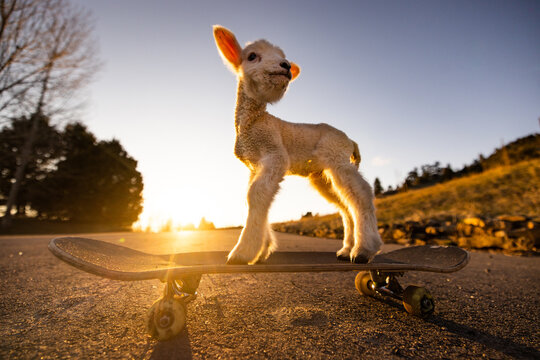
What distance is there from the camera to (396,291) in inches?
81.1

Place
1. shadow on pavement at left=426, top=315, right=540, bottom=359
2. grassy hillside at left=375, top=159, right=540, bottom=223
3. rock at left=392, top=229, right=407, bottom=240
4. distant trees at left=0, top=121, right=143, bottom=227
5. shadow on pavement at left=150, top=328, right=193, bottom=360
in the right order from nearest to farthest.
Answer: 1. shadow on pavement at left=150, top=328, right=193, bottom=360
2. shadow on pavement at left=426, top=315, right=540, bottom=359
3. rock at left=392, top=229, right=407, bottom=240
4. grassy hillside at left=375, top=159, right=540, bottom=223
5. distant trees at left=0, top=121, right=143, bottom=227

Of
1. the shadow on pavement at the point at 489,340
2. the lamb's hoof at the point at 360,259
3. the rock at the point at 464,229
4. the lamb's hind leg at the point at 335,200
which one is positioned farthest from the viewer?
the rock at the point at 464,229

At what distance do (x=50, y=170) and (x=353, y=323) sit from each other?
940 inches

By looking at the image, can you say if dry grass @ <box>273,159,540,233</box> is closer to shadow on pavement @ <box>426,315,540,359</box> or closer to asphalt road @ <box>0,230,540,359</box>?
asphalt road @ <box>0,230,540,359</box>

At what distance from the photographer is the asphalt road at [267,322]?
132 cm

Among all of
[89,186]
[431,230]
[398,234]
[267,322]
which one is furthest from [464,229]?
[89,186]

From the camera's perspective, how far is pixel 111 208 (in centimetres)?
1978

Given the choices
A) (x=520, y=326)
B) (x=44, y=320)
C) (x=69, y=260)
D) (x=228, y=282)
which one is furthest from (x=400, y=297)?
(x=44, y=320)

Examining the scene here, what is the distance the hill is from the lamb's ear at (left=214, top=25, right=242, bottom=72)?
794cm

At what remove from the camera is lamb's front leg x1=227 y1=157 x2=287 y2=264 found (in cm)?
175

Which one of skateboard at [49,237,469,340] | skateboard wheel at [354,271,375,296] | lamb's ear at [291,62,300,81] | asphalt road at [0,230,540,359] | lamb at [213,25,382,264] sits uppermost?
lamb's ear at [291,62,300,81]

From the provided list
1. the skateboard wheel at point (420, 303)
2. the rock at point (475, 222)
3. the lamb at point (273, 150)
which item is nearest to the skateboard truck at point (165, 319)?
the lamb at point (273, 150)

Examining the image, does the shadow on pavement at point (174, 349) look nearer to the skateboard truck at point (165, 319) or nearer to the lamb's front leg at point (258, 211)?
the skateboard truck at point (165, 319)

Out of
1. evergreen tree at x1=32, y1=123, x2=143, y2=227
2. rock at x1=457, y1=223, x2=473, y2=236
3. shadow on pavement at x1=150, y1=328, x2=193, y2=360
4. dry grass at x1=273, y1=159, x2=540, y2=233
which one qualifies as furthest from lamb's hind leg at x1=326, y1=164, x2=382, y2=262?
evergreen tree at x1=32, y1=123, x2=143, y2=227
